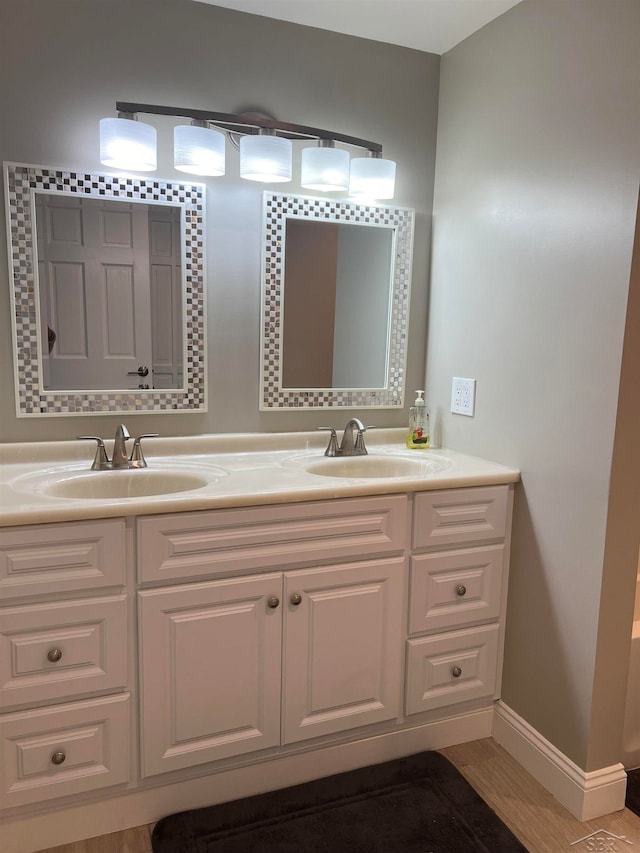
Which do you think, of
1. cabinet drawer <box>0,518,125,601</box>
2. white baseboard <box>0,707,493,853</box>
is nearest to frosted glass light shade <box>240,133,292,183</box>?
cabinet drawer <box>0,518,125,601</box>

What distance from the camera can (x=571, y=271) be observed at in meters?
1.69

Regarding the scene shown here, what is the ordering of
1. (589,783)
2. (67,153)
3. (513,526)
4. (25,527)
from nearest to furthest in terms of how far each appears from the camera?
1. (25,527)
2. (589,783)
3. (67,153)
4. (513,526)

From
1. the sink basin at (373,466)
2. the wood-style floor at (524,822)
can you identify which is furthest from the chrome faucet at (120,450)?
the wood-style floor at (524,822)

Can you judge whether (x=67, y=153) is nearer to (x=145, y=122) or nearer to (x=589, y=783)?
(x=145, y=122)

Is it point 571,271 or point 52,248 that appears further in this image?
point 52,248

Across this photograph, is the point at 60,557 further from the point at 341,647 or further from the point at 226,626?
the point at 341,647

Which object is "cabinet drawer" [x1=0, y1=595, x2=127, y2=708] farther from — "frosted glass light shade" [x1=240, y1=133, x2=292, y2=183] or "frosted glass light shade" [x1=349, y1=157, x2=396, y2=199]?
"frosted glass light shade" [x1=349, y1=157, x2=396, y2=199]

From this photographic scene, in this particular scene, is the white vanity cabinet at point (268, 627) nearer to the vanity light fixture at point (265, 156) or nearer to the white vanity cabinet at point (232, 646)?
the white vanity cabinet at point (232, 646)

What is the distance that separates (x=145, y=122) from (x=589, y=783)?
2269 millimetres

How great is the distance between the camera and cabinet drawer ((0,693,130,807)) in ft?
4.78

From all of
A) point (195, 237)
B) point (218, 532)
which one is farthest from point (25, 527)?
point (195, 237)

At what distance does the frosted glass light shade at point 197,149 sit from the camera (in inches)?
71.9

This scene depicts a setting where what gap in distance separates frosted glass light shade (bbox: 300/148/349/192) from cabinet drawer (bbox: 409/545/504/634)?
3.95 feet

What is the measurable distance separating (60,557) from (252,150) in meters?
1.28
